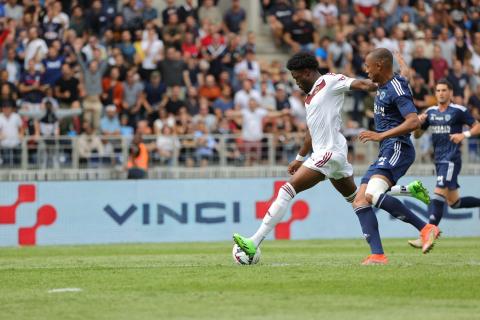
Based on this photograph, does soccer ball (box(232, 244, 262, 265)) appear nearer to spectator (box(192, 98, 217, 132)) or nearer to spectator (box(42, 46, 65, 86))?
spectator (box(192, 98, 217, 132))

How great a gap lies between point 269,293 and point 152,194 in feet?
43.4

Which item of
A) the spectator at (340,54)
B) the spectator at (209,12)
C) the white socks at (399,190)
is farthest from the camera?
the spectator at (209,12)

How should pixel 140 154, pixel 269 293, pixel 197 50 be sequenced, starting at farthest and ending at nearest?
pixel 197 50 < pixel 140 154 < pixel 269 293

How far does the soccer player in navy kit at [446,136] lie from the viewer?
1809 centimetres

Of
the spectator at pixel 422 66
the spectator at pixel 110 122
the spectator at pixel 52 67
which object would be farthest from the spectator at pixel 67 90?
the spectator at pixel 422 66

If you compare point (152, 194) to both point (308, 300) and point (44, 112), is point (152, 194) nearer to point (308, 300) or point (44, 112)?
point (44, 112)

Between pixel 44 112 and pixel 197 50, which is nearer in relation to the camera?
pixel 44 112

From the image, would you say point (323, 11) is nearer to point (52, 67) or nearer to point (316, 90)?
point (52, 67)

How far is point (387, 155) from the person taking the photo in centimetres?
1335

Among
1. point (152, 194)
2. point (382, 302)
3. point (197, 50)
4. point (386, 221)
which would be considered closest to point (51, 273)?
point (382, 302)

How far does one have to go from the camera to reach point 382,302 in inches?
377

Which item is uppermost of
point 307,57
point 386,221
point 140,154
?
point 307,57

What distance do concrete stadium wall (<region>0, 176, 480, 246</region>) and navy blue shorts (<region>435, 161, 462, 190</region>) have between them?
194 inches

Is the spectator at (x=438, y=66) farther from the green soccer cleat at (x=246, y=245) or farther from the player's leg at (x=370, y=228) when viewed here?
the green soccer cleat at (x=246, y=245)
